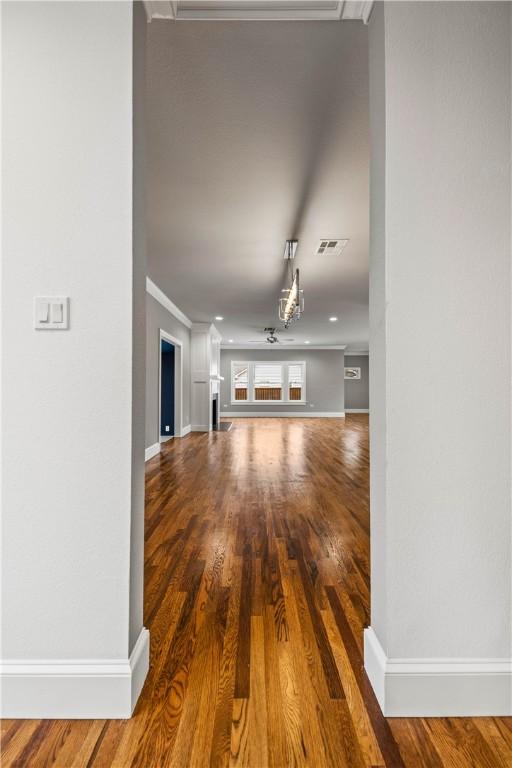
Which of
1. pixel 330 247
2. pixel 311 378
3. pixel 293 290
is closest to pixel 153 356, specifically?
pixel 293 290

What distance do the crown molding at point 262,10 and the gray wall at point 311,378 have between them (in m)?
12.8

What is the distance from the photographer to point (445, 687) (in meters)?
1.29

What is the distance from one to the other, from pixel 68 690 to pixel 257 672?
642mm

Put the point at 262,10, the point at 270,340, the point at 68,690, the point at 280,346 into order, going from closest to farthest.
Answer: the point at 68,690, the point at 262,10, the point at 270,340, the point at 280,346

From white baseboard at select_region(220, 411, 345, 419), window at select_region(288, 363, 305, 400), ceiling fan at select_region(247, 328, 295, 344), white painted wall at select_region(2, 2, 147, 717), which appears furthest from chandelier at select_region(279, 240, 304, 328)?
white baseboard at select_region(220, 411, 345, 419)

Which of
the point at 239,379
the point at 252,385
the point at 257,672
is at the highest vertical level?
the point at 239,379

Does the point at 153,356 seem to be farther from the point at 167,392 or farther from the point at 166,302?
the point at 167,392

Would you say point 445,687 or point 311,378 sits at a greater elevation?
point 311,378

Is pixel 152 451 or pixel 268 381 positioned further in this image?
pixel 268 381

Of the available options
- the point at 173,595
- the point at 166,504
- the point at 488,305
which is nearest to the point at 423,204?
the point at 488,305

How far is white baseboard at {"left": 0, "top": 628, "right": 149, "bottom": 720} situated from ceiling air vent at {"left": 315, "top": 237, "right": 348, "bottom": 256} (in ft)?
13.3

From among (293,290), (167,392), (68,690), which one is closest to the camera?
(68,690)

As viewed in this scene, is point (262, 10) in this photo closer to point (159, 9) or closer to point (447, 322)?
point (159, 9)

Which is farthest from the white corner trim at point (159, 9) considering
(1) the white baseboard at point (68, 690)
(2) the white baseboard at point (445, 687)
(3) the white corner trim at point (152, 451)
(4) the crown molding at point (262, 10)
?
(3) the white corner trim at point (152, 451)
